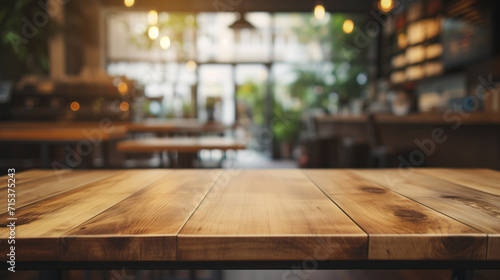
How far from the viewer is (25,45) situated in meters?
4.92

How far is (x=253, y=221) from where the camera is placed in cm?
63

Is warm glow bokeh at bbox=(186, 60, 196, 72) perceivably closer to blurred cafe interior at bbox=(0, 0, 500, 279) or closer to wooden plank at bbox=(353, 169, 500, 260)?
blurred cafe interior at bbox=(0, 0, 500, 279)

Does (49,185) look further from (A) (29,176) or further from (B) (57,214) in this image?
(B) (57,214)

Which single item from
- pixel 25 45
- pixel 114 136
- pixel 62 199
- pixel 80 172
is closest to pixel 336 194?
pixel 62 199

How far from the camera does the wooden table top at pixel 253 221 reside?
57 cm

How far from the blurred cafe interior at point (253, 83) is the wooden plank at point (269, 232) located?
1.73 meters

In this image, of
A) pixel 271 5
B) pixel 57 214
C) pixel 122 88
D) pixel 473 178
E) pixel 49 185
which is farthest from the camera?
pixel 271 5

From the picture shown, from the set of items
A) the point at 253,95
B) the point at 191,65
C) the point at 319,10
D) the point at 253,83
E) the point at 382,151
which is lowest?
the point at 382,151

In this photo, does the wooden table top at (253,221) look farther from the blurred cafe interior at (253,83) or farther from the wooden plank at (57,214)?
the blurred cafe interior at (253,83)

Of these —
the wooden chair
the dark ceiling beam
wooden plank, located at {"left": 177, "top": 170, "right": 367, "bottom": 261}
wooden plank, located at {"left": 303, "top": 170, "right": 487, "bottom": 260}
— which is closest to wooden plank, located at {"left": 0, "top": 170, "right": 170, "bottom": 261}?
wooden plank, located at {"left": 177, "top": 170, "right": 367, "bottom": 261}

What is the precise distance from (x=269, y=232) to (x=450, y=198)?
0.48 m

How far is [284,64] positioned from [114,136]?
6.54 meters

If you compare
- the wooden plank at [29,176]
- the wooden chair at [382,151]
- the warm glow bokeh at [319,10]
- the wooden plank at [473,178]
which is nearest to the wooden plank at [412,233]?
the wooden plank at [473,178]

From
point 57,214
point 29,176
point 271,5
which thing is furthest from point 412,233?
point 271,5
